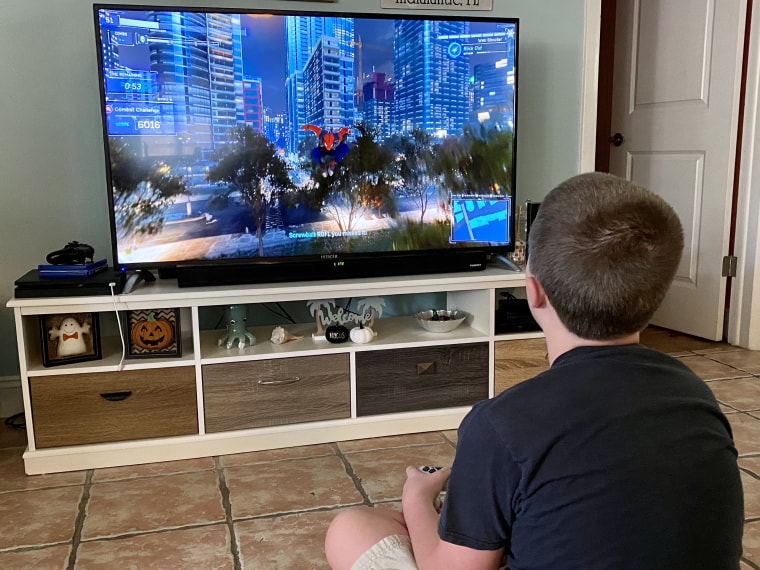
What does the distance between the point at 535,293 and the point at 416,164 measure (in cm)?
178

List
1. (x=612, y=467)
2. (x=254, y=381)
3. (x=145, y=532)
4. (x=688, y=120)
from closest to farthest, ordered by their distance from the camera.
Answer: (x=612, y=467) < (x=145, y=532) < (x=254, y=381) < (x=688, y=120)

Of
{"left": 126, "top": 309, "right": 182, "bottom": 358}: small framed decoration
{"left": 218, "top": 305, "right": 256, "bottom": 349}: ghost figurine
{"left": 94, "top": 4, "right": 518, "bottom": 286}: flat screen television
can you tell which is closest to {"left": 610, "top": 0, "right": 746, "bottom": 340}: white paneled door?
{"left": 94, "top": 4, "right": 518, "bottom": 286}: flat screen television

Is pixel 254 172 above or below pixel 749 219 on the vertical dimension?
above

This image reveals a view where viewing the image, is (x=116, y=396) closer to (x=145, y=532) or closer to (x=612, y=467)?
(x=145, y=532)

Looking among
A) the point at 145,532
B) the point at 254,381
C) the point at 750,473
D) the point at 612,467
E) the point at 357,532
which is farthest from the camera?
the point at 254,381

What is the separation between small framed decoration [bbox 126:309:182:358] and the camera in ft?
7.90

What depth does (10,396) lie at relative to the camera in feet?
9.11

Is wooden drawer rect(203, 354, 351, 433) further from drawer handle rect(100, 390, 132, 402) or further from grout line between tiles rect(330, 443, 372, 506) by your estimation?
drawer handle rect(100, 390, 132, 402)

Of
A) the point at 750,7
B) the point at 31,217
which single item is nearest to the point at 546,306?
the point at 31,217

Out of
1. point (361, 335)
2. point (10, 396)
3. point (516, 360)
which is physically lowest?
point (10, 396)

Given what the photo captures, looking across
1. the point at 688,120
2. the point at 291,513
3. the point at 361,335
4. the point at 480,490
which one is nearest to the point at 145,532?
the point at 291,513

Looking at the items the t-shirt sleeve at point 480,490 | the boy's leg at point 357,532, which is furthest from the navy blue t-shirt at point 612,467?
the boy's leg at point 357,532

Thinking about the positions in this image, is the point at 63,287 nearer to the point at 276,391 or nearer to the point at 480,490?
the point at 276,391

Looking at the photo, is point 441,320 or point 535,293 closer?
point 535,293
